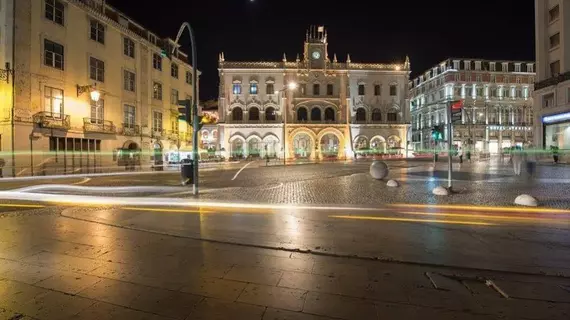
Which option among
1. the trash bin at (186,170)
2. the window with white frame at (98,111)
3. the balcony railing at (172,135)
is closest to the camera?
the trash bin at (186,170)

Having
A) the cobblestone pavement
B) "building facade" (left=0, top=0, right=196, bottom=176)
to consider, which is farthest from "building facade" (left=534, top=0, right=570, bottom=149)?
the cobblestone pavement

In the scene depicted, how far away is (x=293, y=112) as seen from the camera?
203ft

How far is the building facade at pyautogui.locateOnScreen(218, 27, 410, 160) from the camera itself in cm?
6103

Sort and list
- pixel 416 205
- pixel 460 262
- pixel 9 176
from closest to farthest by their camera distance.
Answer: pixel 460 262 < pixel 416 205 < pixel 9 176

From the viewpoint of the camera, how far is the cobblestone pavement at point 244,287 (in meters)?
3.76

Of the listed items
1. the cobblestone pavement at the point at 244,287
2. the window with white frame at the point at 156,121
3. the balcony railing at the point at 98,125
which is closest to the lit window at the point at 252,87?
the window with white frame at the point at 156,121

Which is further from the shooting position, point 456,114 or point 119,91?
point 119,91

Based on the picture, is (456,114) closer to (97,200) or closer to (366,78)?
(97,200)

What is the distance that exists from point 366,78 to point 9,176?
174 feet

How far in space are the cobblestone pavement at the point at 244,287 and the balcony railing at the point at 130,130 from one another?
31.1 metres

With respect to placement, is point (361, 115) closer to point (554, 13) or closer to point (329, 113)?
point (329, 113)

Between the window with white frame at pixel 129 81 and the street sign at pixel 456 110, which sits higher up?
A: the window with white frame at pixel 129 81

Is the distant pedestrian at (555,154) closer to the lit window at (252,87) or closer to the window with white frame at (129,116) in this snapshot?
the window with white frame at (129,116)

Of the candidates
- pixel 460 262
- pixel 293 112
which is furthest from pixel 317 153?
pixel 460 262
